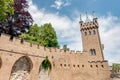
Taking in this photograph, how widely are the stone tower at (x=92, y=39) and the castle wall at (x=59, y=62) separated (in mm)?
11966

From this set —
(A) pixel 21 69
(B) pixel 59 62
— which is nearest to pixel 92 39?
(B) pixel 59 62

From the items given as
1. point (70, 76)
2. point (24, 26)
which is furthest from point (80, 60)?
point (24, 26)

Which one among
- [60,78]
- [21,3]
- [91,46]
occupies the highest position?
[21,3]

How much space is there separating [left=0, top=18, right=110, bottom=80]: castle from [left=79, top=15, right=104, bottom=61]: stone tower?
12.0 meters

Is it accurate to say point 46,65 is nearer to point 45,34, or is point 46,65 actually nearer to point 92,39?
point 45,34

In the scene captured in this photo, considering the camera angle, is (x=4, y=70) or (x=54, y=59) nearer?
(x=4, y=70)

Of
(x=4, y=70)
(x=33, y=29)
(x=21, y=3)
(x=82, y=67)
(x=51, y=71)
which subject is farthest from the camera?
(x=33, y=29)

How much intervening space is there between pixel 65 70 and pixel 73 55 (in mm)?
2161

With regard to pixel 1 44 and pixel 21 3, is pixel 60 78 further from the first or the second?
pixel 21 3

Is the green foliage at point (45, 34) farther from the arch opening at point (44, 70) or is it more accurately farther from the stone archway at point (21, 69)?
the stone archway at point (21, 69)

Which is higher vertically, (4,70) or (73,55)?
(73,55)

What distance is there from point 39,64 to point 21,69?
2188mm

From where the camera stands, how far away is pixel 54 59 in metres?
18.4

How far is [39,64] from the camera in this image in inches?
665
